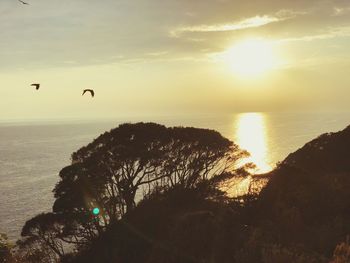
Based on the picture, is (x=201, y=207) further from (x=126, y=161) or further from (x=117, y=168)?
(x=117, y=168)

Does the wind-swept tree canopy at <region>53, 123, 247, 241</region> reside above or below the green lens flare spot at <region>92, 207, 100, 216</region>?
above

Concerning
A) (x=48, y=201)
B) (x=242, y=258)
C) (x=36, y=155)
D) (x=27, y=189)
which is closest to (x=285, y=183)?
(x=242, y=258)

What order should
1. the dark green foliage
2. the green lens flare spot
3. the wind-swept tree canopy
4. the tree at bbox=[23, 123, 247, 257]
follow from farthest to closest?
1. the green lens flare spot
2. the wind-swept tree canopy
3. the tree at bbox=[23, 123, 247, 257]
4. the dark green foliage

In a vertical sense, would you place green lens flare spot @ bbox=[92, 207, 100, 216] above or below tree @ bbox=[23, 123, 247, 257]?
below

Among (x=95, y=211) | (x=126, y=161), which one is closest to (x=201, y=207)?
(x=126, y=161)

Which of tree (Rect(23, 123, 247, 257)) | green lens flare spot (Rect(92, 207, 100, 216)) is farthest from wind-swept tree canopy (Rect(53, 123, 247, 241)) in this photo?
green lens flare spot (Rect(92, 207, 100, 216))

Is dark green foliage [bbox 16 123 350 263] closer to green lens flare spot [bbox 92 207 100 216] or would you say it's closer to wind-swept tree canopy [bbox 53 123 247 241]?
wind-swept tree canopy [bbox 53 123 247 241]

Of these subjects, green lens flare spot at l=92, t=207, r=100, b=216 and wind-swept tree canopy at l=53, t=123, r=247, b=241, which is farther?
green lens flare spot at l=92, t=207, r=100, b=216

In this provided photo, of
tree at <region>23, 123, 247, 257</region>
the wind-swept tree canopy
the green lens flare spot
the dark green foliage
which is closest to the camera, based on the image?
the dark green foliage

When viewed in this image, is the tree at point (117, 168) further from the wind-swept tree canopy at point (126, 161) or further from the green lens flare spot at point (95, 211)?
the green lens flare spot at point (95, 211)

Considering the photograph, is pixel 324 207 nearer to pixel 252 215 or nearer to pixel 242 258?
pixel 252 215

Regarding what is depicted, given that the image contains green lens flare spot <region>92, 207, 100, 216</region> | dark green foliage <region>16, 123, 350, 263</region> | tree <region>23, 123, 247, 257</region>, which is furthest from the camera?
green lens flare spot <region>92, 207, 100, 216</region>

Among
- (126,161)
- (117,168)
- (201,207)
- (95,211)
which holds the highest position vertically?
(126,161)
